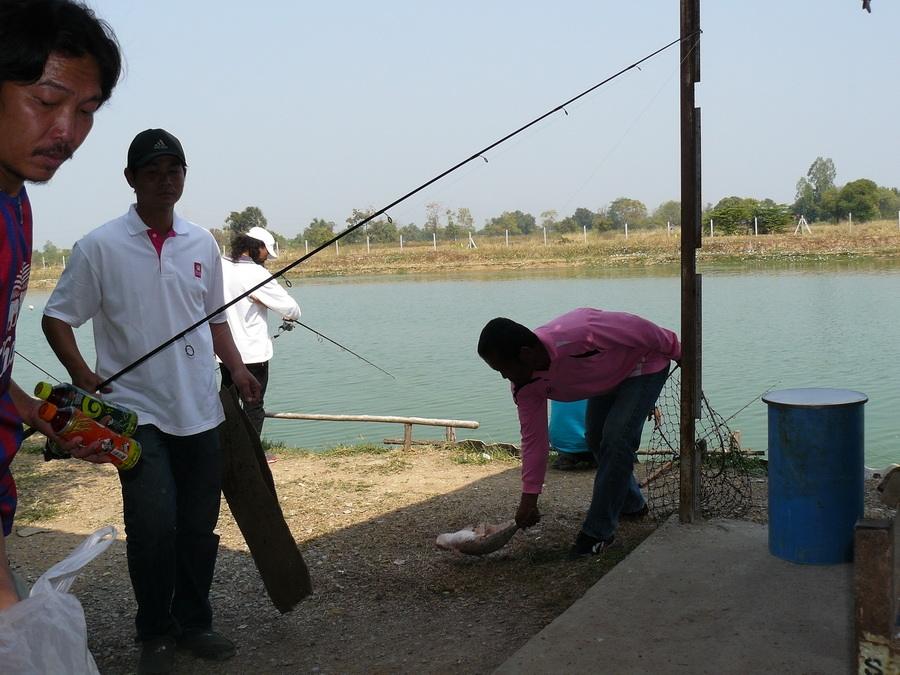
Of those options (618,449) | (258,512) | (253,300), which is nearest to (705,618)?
(618,449)

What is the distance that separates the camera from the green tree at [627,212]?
167ft

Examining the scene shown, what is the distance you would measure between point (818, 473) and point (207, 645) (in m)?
2.51

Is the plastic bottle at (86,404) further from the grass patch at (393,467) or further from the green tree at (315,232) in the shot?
the green tree at (315,232)

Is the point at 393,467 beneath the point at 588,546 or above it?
beneath

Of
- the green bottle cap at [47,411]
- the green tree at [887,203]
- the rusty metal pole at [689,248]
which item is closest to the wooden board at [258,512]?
the green bottle cap at [47,411]

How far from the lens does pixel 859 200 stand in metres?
52.3

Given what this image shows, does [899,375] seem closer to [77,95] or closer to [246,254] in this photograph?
[246,254]

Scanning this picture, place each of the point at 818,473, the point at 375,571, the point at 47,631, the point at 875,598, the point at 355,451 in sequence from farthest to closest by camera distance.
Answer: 1. the point at 355,451
2. the point at 375,571
3. the point at 818,473
4. the point at 875,598
5. the point at 47,631

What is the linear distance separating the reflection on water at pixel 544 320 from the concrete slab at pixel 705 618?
5.19m

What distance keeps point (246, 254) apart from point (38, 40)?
5727 millimetres

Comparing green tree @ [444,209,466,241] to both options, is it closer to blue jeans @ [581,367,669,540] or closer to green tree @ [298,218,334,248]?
green tree @ [298,218,334,248]

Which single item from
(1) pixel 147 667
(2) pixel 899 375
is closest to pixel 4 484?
(1) pixel 147 667

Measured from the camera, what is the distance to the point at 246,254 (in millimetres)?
7215

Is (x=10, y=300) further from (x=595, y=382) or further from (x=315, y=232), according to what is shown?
(x=315, y=232)
